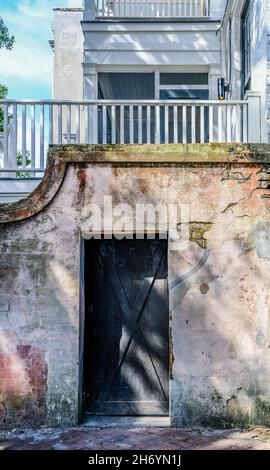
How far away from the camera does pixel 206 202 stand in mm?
5156

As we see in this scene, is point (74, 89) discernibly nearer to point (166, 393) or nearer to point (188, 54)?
point (188, 54)

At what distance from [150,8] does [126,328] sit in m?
8.01

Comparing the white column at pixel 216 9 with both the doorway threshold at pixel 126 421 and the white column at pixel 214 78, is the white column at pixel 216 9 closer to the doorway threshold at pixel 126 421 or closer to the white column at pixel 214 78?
the white column at pixel 214 78

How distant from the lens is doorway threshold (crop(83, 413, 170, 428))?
194 inches

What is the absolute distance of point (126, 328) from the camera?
5.36m

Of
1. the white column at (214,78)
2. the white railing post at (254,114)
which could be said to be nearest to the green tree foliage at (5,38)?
the white column at (214,78)

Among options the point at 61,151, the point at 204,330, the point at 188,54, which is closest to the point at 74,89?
the point at 188,54

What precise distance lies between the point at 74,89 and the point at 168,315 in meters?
10.9

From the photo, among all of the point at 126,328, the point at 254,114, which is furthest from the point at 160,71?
the point at 126,328

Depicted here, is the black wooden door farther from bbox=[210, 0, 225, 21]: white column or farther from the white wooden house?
bbox=[210, 0, 225, 21]: white column

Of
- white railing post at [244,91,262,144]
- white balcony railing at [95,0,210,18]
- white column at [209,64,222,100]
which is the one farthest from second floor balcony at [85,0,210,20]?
white railing post at [244,91,262,144]

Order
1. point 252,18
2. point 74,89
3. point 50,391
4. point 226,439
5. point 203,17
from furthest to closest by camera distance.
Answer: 1. point 74,89
2. point 203,17
3. point 252,18
4. point 50,391
5. point 226,439

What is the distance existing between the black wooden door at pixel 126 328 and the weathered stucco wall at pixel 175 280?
31 cm

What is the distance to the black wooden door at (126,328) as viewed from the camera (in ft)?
17.4
